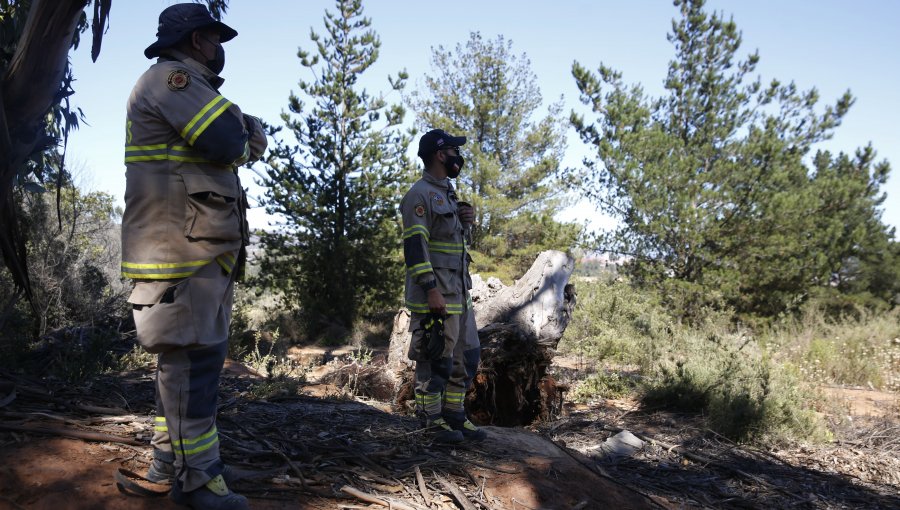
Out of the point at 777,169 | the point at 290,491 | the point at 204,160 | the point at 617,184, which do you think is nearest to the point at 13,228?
the point at 204,160

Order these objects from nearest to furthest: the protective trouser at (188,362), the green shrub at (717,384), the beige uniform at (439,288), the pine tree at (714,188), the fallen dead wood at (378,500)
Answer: the protective trouser at (188,362)
the fallen dead wood at (378,500)
the beige uniform at (439,288)
the green shrub at (717,384)
the pine tree at (714,188)

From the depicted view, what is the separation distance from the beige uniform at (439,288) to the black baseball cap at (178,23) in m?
1.73

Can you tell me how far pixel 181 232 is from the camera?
2375 millimetres

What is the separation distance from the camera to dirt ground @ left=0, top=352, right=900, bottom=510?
263cm

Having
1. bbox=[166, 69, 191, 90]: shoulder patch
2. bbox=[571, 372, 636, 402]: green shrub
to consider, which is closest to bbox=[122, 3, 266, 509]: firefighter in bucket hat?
bbox=[166, 69, 191, 90]: shoulder patch

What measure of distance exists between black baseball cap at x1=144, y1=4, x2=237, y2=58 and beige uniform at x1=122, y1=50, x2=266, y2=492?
110 mm

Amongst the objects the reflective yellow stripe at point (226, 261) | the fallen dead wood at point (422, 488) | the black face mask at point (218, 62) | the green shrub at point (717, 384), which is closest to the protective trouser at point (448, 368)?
the fallen dead wood at point (422, 488)

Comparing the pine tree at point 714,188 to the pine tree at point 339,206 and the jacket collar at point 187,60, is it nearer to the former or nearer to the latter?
the pine tree at point 339,206

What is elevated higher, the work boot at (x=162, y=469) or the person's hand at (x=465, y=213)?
the person's hand at (x=465, y=213)

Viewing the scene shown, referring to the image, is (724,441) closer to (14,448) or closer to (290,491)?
(290,491)

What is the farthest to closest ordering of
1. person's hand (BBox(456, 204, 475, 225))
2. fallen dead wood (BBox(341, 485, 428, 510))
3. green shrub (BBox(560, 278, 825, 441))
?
green shrub (BBox(560, 278, 825, 441))
person's hand (BBox(456, 204, 475, 225))
fallen dead wood (BBox(341, 485, 428, 510))

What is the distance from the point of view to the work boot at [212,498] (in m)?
2.34

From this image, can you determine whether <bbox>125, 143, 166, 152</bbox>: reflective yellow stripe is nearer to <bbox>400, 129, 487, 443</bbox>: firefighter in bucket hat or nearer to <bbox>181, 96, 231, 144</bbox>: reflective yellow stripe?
<bbox>181, 96, 231, 144</bbox>: reflective yellow stripe

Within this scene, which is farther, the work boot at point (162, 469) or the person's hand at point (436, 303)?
the person's hand at point (436, 303)
